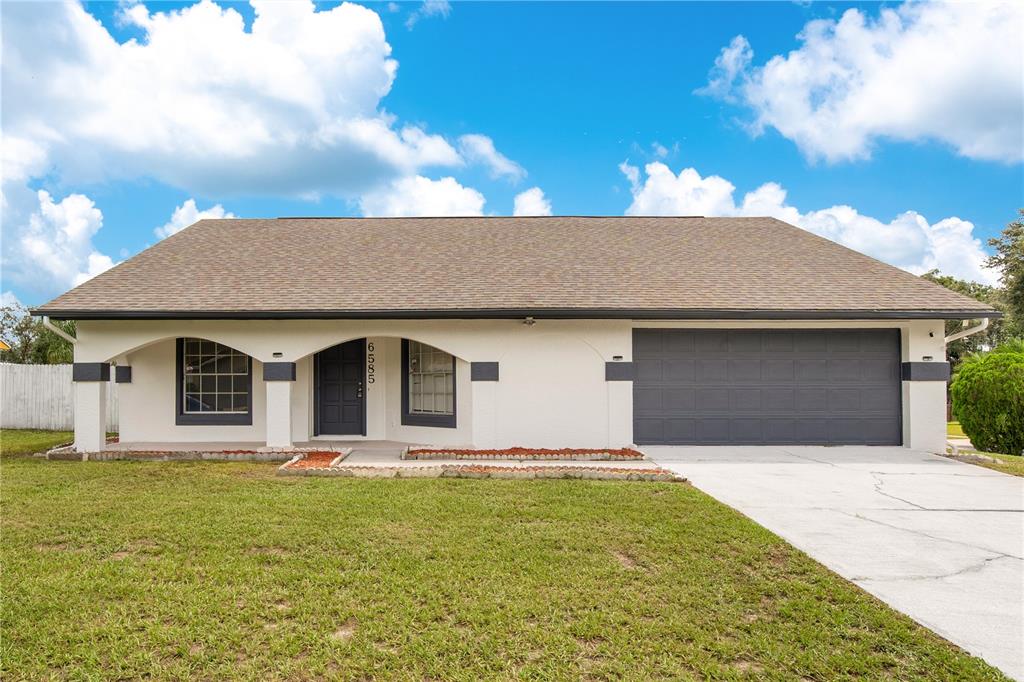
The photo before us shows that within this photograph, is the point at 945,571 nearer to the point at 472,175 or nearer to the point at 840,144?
the point at 840,144

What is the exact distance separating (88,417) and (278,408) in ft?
11.5

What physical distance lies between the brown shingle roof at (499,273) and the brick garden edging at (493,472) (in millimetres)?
3007

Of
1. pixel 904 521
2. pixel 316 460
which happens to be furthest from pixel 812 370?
pixel 316 460

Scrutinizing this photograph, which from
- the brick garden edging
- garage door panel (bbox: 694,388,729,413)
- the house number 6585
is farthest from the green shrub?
the house number 6585

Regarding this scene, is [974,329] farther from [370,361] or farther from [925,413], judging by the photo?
[370,361]

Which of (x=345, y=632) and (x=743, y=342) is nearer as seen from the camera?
(x=345, y=632)

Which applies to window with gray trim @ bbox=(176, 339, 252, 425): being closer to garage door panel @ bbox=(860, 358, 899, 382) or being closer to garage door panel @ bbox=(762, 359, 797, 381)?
garage door panel @ bbox=(762, 359, 797, 381)

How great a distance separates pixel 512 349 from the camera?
1030 cm

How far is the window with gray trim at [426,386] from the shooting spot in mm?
10852

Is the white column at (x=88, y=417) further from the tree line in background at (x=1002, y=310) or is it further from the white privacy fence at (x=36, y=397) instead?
the tree line in background at (x=1002, y=310)

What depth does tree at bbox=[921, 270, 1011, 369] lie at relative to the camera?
27.9m

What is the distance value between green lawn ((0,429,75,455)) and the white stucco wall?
1930 millimetres

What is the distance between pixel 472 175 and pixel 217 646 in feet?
64.8

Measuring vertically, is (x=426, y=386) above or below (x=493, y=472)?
above
